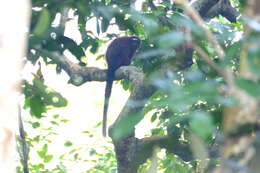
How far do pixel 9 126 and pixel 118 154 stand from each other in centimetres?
317

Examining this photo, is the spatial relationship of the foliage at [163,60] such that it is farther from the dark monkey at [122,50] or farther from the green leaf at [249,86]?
the dark monkey at [122,50]

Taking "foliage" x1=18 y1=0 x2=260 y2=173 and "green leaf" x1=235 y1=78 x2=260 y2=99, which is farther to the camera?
"foliage" x1=18 y1=0 x2=260 y2=173

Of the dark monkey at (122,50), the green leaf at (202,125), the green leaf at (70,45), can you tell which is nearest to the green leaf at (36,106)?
the green leaf at (70,45)

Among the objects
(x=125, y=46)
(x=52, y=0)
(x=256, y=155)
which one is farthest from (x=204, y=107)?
(x=125, y=46)

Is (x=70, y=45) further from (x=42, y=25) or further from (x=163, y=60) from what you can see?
(x=42, y=25)

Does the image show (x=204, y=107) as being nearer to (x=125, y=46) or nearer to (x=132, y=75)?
(x=132, y=75)

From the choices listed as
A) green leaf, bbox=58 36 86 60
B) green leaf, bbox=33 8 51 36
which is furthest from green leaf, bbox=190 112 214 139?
green leaf, bbox=58 36 86 60

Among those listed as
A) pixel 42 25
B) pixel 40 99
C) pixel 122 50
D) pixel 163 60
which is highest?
pixel 42 25

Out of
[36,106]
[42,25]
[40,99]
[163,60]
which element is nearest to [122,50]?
[163,60]

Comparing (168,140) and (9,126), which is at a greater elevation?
(9,126)

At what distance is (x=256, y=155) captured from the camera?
103 centimetres

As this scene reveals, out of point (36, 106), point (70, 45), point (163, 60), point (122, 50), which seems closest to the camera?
point (36, 106)

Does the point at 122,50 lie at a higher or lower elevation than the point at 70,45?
lower

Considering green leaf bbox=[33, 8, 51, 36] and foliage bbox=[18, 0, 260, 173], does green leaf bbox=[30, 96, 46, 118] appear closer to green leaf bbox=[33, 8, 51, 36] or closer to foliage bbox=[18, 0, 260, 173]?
foliage bbox=[18, 0, 260, 173]
